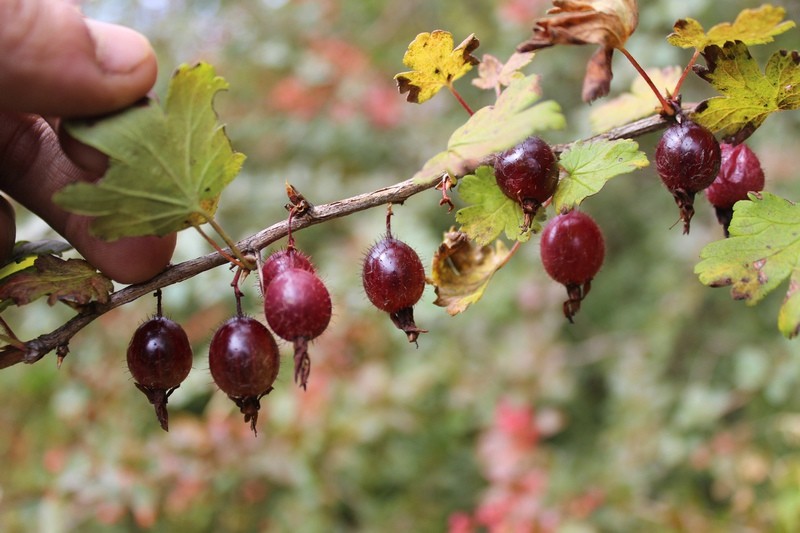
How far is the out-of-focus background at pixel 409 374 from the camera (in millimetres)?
2635

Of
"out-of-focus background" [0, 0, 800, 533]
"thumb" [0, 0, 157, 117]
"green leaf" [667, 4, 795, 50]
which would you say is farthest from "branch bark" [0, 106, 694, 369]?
"out-of-focus background" [0, 0, 800, 533]

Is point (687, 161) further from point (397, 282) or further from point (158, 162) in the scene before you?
point (158, 162)

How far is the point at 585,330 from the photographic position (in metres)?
4.59

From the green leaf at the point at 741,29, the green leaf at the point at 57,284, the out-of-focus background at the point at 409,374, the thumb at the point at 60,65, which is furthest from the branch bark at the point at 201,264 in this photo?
the out-of-focus background at the point at 409,374

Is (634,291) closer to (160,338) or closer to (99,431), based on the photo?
(99,431)

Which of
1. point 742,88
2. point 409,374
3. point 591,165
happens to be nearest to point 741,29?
point 742,88

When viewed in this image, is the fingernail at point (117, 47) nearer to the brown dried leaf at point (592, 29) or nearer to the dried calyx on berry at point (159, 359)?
the dried calyx on berry at point (159, 359)

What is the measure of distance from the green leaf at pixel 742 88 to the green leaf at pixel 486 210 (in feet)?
1.10

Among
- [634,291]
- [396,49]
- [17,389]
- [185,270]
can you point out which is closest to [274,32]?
[396,49]

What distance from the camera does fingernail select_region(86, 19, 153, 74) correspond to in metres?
0.88

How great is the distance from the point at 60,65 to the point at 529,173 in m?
0.65

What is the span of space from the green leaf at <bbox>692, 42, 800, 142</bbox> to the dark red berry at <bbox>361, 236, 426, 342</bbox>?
52cm

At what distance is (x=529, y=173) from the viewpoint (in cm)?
101

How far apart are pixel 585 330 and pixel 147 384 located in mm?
3911
